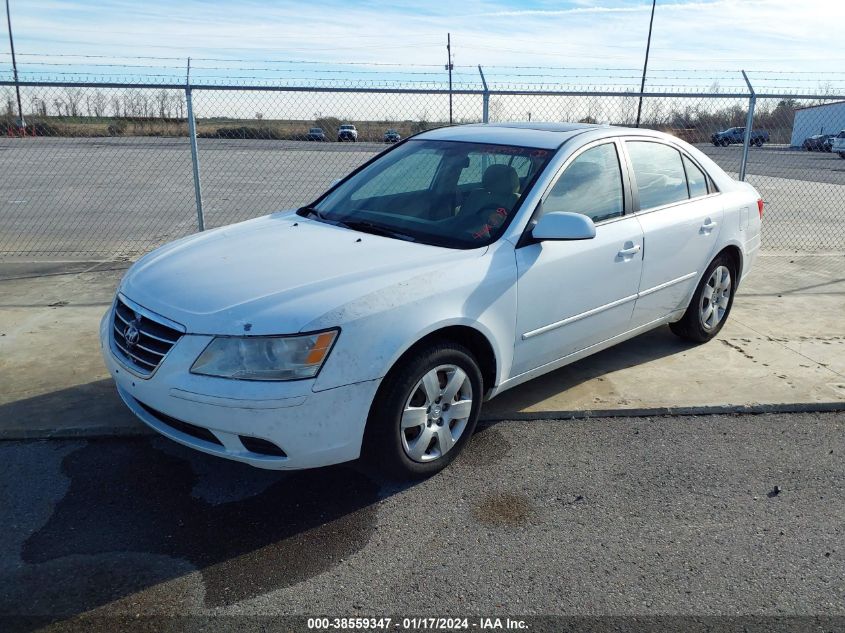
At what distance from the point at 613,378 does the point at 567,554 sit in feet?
6.97

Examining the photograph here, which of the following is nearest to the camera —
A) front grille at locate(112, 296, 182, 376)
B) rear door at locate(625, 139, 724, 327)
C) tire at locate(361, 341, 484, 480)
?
front grille at locate(112, 296, 182, 376)

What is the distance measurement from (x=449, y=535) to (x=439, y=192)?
81.7 inches

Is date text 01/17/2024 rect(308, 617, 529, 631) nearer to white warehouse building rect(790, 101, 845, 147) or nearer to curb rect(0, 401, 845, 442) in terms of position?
curb rect(0, 401, 845, 442)

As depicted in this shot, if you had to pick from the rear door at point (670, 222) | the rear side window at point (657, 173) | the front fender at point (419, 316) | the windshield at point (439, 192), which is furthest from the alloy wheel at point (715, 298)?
the front fender at point (419, 316)

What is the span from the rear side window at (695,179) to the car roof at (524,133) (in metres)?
0.35

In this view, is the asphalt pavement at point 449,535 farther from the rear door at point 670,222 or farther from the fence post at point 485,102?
the fence post at point 485,102

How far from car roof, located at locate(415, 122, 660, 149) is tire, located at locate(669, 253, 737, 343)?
3.71 feet

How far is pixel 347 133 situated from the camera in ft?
37.3

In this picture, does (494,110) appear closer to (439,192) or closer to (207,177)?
(439,192)

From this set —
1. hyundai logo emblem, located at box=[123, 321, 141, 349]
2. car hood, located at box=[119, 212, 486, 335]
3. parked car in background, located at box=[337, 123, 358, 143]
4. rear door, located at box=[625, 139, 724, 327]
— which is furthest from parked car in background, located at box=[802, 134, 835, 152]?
hyundai logo emblem, located at box=[123, 321, 141, 349]

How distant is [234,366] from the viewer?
3104mm

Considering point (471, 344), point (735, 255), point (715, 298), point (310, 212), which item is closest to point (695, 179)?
point (735, 255)

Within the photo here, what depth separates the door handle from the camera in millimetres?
4429

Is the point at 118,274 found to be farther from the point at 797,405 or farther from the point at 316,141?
the point at 797,405
